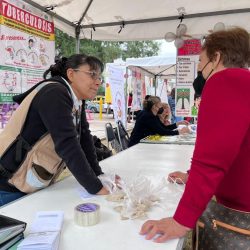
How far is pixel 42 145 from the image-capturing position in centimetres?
131

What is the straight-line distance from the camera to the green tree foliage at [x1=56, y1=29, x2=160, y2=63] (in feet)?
43.8

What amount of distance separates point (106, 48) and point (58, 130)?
64.3ft

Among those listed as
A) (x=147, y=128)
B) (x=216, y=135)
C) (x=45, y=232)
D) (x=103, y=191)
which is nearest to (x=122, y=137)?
(x=147, y=128)

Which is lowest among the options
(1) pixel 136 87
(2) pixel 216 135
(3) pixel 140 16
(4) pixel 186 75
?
(2) pixel 216 135

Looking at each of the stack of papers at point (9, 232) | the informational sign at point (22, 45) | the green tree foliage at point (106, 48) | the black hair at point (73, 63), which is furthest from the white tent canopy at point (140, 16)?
the green tree foliage at point (106, 48)

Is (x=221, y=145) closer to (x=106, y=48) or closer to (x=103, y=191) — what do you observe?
(x=103, y=191)

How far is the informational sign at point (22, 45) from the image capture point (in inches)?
90.4

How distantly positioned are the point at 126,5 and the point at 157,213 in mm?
2569

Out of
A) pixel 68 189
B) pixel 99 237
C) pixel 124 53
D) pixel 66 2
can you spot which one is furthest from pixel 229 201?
pixel 124 53

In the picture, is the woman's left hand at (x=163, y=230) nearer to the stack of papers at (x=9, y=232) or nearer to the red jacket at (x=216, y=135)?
the red jacket at (x=216, y=135)

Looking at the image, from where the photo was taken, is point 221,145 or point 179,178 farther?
point 179,178

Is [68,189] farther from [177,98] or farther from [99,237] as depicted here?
[177,98]

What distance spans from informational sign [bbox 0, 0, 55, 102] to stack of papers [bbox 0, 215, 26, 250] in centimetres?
169

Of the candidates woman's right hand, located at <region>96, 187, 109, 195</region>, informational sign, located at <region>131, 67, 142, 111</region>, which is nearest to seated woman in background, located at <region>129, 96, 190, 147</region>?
woman's right hand, located at <region>96, 187, 109, 195</region>
